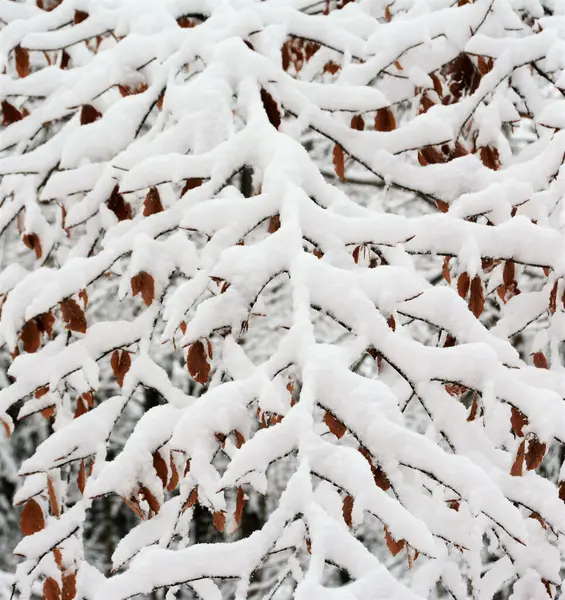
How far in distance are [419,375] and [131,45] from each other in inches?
48.6

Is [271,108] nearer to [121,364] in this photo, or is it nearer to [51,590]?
[121,364]

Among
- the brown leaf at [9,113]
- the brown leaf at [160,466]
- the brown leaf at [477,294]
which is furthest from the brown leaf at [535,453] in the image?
the brown leaf at [9,113]

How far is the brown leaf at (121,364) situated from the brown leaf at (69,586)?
1.65 feet

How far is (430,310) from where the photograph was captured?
1.50 m

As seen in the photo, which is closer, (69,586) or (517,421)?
(517,421)

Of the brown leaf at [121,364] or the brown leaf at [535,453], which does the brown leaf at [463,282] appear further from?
the brown leaf at [121,364]

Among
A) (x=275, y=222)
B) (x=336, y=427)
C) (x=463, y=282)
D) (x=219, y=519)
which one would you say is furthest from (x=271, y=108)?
(x=219, y=519)

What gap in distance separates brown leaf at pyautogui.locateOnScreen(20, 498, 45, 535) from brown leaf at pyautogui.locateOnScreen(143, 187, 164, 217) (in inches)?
31.9

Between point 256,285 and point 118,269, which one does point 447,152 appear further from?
point 256,285

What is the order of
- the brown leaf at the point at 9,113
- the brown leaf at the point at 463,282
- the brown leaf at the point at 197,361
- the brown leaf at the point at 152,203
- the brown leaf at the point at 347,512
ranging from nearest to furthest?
the brown leaf at the point at 347,512 < the brown leaf at the point at 197,361 < the brown leaf at the point at 463,282 < the brown leaf at the point at 152,203 < the brown leaf at the point at 9,113

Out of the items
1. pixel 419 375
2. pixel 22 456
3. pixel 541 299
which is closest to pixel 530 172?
pixel 541 299

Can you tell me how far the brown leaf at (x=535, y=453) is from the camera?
1.46 m

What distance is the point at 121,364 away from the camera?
1853mm

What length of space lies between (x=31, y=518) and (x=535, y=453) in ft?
4.06
